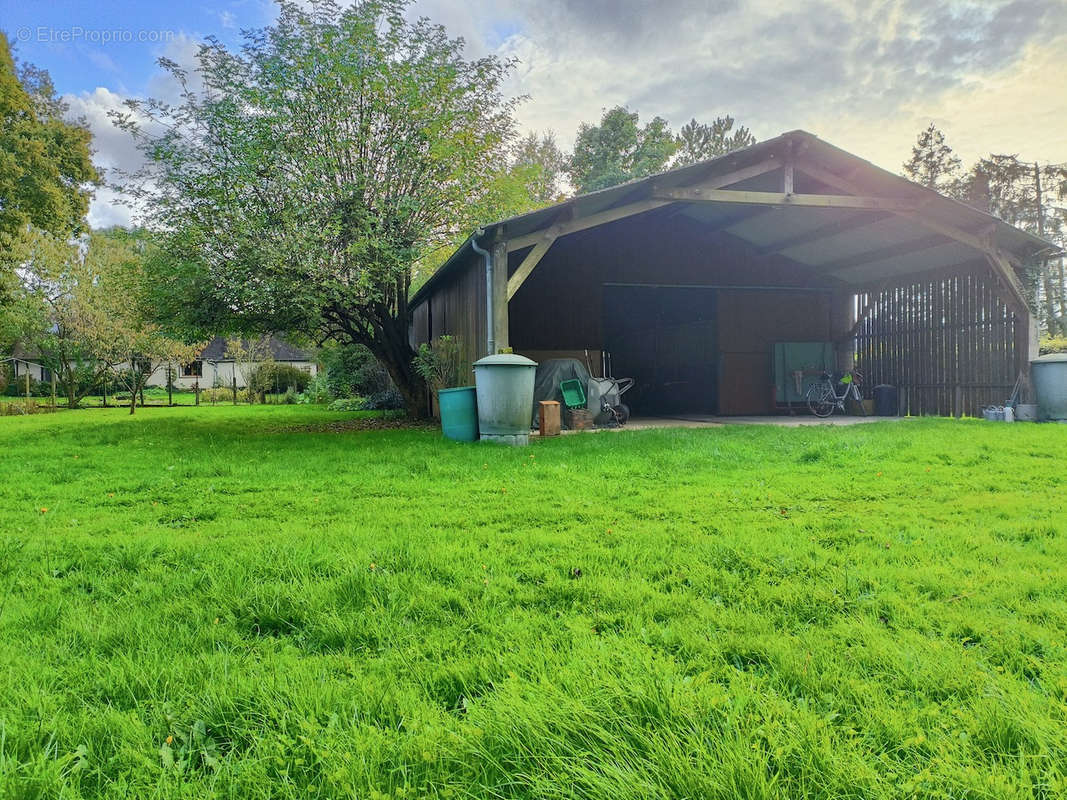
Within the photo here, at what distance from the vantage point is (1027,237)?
8.88 meters

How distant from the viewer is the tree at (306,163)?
8.30m

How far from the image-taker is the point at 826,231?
1027 cm

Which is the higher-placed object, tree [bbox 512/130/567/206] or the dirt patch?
tree [bbox 512/130/567/206]

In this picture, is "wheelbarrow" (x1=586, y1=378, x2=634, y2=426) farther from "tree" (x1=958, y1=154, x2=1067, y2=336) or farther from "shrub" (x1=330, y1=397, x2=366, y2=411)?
"tree" (x1=958, y1=154, x2=1067, y2=336)

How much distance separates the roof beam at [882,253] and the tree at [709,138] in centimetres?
2005

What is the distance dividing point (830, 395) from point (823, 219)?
360cm

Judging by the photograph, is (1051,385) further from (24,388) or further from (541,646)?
(24,388)

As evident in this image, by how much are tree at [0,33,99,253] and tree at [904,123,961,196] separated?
34.8 m

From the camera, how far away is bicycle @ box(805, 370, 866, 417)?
11406 mm

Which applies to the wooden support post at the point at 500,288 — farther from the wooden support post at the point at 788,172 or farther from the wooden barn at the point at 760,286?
the wooden support post at the point at 788,172

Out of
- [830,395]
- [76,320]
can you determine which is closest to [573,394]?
[830,395]

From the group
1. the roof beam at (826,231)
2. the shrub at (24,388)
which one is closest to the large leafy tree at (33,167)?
the shrub at (24,388)

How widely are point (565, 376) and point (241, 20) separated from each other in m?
7.73

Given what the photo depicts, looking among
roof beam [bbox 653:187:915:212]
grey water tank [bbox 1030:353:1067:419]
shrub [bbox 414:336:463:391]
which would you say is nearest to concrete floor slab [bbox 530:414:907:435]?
grey water tank [bbox 1030:353:1067:419]
